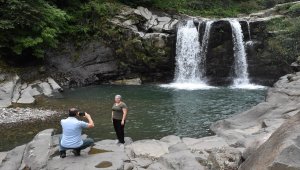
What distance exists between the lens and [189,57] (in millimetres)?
34281

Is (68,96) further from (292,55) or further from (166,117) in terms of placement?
(292,55)

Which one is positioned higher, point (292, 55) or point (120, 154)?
point (292, 55)

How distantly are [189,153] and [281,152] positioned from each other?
14.1 ft

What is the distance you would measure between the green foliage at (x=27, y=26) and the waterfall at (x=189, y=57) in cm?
Answer: 1032

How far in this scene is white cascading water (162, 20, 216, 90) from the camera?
34.0m

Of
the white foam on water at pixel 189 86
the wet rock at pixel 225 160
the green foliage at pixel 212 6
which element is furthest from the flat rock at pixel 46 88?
the wet rock at pixel 225 160

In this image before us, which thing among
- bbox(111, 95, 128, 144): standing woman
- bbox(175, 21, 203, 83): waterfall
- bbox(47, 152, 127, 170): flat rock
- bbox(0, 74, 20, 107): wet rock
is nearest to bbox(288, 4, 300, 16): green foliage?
bbox(175, 21, 203, 83): waterfall

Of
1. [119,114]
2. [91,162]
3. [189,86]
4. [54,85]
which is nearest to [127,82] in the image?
[189,86]

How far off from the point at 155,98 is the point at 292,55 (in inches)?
518

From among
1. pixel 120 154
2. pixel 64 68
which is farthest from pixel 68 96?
pixel 120 154

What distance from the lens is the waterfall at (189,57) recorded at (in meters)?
34.0

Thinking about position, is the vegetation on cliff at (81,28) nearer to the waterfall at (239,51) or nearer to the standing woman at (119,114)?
the waterfall at (239,51)

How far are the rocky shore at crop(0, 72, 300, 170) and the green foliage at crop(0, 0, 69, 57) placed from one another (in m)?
15.1

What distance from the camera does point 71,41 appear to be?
32906 millimetres
